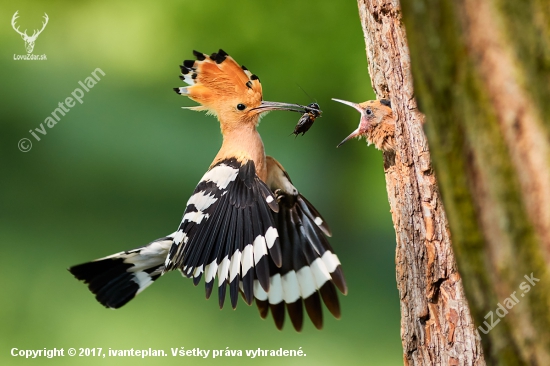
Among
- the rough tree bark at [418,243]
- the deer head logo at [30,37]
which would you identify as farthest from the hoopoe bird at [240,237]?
the deer head logo at [30,37]

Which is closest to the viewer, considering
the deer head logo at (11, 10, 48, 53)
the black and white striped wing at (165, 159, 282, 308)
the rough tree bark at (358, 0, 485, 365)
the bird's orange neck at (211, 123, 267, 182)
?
the rough tree bark at (358, 0, 485, 365)

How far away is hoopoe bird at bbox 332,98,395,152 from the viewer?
4.39 feet

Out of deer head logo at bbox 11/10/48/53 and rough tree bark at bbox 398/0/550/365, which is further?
deer head logo at bbox 11/10/48/53

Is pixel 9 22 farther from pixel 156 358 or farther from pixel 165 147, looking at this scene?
pixel 156 358

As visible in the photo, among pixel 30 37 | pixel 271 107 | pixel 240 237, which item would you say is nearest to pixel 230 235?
pixel 240 237

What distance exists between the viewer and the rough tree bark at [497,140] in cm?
43

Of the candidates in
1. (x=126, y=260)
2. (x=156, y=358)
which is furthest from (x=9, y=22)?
(x=126, y=260)

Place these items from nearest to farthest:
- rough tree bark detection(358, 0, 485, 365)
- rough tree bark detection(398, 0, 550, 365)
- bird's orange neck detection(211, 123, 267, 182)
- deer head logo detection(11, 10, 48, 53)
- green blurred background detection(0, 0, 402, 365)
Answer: rough tree bark detection(398, 0, 550, 365) < rough tree bark detection(358, 0, 485, 365) < bird's orange neck detection(211, 123, 267, 182) < green blurred background detection(0, 0, 402, 365) < deer head logo detection(11, 10, 48, 53)

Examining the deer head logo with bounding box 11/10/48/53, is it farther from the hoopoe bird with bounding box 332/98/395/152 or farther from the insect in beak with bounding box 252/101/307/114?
the hoopoe bird with bounding box 332/98/395/152

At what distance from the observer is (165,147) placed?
3.34m

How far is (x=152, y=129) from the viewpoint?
3359 mm

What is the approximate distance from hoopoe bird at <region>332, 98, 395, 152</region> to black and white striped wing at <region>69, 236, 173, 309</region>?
617 mm

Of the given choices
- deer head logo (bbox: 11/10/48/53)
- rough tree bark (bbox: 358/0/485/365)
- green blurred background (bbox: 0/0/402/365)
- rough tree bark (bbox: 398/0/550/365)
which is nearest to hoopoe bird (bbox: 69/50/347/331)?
rough tree bark (bbox: 358/0/485/365)

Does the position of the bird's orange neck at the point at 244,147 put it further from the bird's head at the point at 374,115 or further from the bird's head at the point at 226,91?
the bird's head at the point at 374,115
